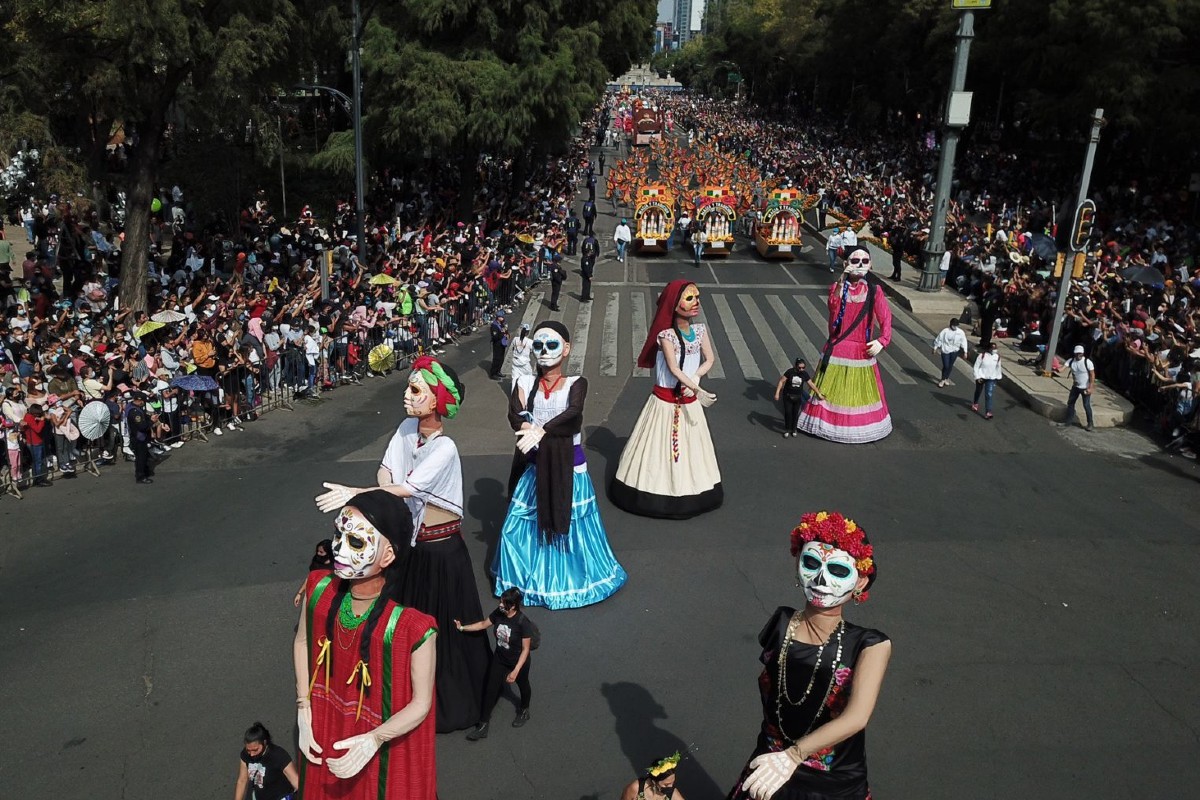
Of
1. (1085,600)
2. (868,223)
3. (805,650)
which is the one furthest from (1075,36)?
(805,650)

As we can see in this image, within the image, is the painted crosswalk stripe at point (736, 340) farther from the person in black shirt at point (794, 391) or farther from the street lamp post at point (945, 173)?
the street lamp post at point (945, 173)

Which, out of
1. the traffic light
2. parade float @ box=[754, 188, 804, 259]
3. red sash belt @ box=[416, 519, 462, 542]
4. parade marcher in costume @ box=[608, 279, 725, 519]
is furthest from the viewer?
parade float @ box=[754, 188, 804, 259]

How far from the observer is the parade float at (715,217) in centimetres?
2662

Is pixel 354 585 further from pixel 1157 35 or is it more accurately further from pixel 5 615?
pixel 1157 35

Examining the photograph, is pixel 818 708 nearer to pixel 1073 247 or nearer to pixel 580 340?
pixel 1073 247

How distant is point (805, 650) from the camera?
4.34m

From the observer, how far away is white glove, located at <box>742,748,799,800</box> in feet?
13.1

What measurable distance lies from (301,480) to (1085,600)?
323 inches

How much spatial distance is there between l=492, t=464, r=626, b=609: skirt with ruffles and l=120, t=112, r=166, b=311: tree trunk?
1136 cm

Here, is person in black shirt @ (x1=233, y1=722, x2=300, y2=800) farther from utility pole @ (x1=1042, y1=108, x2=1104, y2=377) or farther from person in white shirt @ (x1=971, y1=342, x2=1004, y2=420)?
utility pole @ (x1=1042, y1=108, x2=1104, y2=377)

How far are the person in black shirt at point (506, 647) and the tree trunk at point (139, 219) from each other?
12.7m

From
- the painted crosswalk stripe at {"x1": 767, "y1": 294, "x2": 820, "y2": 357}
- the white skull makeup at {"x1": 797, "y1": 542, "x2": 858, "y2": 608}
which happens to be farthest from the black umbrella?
the white skull makeup at {"x1": 797, "y1": 542, "x2": 858, "y2": 608}

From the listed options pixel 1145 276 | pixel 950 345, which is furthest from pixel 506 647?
pixel 1145 276

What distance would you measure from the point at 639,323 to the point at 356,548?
16.2 meters
